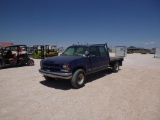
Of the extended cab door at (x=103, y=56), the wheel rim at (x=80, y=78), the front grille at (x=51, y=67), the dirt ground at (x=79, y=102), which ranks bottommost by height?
the dirt ground at (x=79, y=102)

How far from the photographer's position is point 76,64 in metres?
6.75

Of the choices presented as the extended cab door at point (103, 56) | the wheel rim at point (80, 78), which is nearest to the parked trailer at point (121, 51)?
the extended cab door at point (103, 56)

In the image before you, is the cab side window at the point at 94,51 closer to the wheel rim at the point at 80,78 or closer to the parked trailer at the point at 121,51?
the wheel rim at the point at 80,78

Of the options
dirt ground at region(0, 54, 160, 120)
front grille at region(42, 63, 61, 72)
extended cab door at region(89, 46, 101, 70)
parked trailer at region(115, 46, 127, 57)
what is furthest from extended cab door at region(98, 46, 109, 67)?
parked trailer at region(115, 46, 127, 57)

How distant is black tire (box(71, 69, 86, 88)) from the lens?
661 centimetres

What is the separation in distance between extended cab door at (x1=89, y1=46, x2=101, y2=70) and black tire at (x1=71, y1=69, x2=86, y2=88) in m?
1.10

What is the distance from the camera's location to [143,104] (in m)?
5.03

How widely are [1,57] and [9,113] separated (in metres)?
9.12

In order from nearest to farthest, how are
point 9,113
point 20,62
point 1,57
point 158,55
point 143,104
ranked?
point 9,113 → point 143,104 → point 1,57 → point 20,62 → point 158,55

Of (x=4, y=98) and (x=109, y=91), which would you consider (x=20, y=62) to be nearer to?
(x=4, y=98)

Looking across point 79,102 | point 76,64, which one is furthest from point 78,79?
point 79,102

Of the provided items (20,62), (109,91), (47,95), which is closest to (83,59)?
(109,91)

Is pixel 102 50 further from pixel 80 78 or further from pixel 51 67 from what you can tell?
pixel 51 67

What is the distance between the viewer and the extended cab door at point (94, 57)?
787cm
